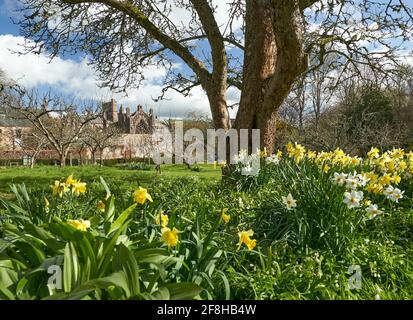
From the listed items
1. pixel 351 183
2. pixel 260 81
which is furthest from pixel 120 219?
pixel 260 81

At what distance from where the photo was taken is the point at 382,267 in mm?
2393

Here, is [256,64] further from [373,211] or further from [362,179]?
[373,211]

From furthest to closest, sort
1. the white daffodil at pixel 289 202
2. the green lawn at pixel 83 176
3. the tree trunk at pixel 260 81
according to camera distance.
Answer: the green lawn at pixel 83 176 < the tree trunk at pixel 260 81 < the white daffodil at pixel 289 202

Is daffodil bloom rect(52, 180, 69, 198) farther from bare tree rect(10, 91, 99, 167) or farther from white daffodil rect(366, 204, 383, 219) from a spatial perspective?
bare tree rect(10, 91, 99, 167)

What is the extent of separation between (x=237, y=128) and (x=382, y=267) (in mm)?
4250

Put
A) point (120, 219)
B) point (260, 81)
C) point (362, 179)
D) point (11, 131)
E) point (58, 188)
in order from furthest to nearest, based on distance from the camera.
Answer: point (11, 131)
point (260, 81)
point (362, 179)
point (58, 188)
point (120, 219)

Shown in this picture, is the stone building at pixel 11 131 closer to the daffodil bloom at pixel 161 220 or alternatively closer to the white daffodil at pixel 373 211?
the daffodil bloom at pixel 161 220

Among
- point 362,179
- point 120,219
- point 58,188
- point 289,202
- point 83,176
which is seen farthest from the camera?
point 83,176

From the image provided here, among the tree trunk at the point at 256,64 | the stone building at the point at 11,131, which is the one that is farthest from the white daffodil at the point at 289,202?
the stone building at the point at 11,131

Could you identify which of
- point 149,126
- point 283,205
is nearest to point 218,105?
point 283,205

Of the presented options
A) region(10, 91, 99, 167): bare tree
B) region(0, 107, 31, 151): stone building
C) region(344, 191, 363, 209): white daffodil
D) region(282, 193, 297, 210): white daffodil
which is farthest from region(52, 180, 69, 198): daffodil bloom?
region(0, 107, 31, 151): stone building

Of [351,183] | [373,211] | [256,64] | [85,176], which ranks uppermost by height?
[256,64]

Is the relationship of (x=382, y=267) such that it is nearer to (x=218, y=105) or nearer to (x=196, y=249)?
(x=196, y=249)
